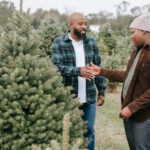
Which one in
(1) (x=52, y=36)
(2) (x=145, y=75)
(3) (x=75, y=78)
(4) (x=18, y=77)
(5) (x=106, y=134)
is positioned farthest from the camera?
(1) (x=52, y=36)

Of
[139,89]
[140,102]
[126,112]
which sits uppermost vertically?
[139,89]

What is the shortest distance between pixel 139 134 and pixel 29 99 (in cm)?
127

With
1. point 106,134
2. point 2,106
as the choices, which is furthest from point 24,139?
point 106,134

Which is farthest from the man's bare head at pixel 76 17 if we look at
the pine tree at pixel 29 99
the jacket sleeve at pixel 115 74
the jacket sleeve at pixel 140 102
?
the jacket sleeve at pixel 140 102

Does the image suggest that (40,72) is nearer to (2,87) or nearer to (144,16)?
(2,87)

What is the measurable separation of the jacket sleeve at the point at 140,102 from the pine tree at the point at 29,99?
2.70 ft

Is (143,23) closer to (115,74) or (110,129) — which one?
(115,74)

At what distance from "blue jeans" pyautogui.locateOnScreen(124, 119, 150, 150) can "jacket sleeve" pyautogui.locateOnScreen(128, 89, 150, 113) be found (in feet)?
0.64

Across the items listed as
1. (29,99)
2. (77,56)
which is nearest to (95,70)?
(77,56)

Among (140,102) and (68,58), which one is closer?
(140,102)

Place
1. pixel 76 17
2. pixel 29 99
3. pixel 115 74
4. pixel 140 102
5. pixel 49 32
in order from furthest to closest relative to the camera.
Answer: pixel 49 32 → pixel 76 17 → pixel 115 74 → pixel 29 99 → pixel 140 102

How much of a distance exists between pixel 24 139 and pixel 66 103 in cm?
78

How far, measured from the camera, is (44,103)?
16.4 ft

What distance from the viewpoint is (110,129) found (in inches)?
380
